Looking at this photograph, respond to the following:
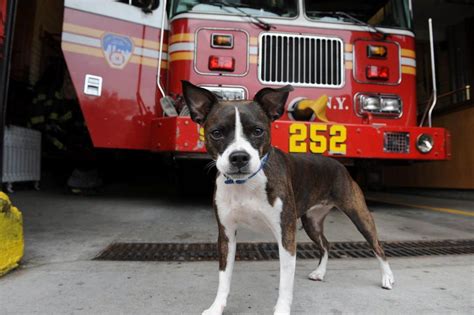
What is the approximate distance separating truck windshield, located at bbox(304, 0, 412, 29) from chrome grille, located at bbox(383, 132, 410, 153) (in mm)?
1410

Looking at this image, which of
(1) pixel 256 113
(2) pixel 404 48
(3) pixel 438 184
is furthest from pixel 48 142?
(3) pixel 438 184

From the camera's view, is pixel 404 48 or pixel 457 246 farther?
pixel 404 48

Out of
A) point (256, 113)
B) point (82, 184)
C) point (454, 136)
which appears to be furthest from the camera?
point (454, 136)

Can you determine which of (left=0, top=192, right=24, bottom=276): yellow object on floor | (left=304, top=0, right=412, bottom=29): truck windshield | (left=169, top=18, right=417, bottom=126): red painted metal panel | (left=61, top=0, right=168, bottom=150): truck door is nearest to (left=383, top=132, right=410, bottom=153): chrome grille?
(left=169, top=18, right=417, bottom=126): red painted metal panel

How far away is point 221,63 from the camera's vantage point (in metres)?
4.37

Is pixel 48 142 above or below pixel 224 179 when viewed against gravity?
above

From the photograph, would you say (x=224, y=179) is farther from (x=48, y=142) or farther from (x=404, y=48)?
(x=48, y=142)

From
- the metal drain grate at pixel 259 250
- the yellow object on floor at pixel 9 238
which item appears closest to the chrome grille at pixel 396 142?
the metal drain grate at pixel 259 250

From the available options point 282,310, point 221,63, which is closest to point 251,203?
point 282,310

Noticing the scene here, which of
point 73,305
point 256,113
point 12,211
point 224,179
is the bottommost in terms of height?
point 73,305

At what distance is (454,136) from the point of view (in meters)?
8.14

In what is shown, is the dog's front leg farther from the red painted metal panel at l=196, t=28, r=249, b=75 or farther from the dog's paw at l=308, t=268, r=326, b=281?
the red painted metal panel at l=196, t=28, r=249, b=75

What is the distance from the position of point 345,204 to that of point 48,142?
6538 mm

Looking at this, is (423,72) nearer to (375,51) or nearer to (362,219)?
(375,51)
